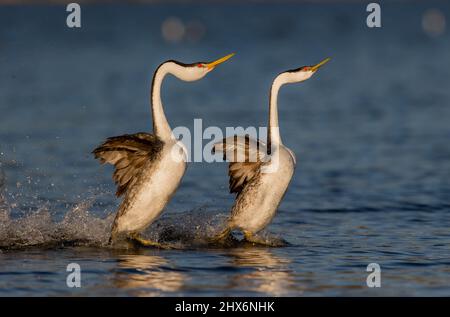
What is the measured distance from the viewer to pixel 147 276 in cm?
1098

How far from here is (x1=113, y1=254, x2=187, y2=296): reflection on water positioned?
34.4 feet

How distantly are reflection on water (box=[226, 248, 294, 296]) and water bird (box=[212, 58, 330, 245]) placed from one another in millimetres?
346

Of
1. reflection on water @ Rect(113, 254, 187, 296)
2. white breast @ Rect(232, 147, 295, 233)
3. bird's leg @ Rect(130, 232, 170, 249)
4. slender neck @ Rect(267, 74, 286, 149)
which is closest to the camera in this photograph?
reflection on water @ Rect(113, 254, 187, 296)

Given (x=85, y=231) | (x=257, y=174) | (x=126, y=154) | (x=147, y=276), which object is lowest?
(x=147, y=276)

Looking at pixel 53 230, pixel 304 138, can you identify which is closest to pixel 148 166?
pixel 53 230

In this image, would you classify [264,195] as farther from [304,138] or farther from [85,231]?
[304,138]

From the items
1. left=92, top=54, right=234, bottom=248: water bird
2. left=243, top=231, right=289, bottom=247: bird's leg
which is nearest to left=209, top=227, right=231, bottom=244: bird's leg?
left=243, top=231, right=289, bottom=247: bird's leg

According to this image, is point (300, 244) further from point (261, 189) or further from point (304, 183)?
point (304, 183)

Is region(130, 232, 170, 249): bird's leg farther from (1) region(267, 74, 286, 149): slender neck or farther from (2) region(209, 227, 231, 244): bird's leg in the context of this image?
(1) region(267, 74, 286, 149): slender neck

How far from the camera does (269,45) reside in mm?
57625

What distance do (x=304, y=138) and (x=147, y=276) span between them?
1175 centimetres

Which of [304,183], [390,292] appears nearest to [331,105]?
[304,183]

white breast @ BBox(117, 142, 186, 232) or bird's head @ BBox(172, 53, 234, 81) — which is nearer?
white breast @ BBox(117, 142, 186, 232)

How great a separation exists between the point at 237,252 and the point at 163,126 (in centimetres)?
163
